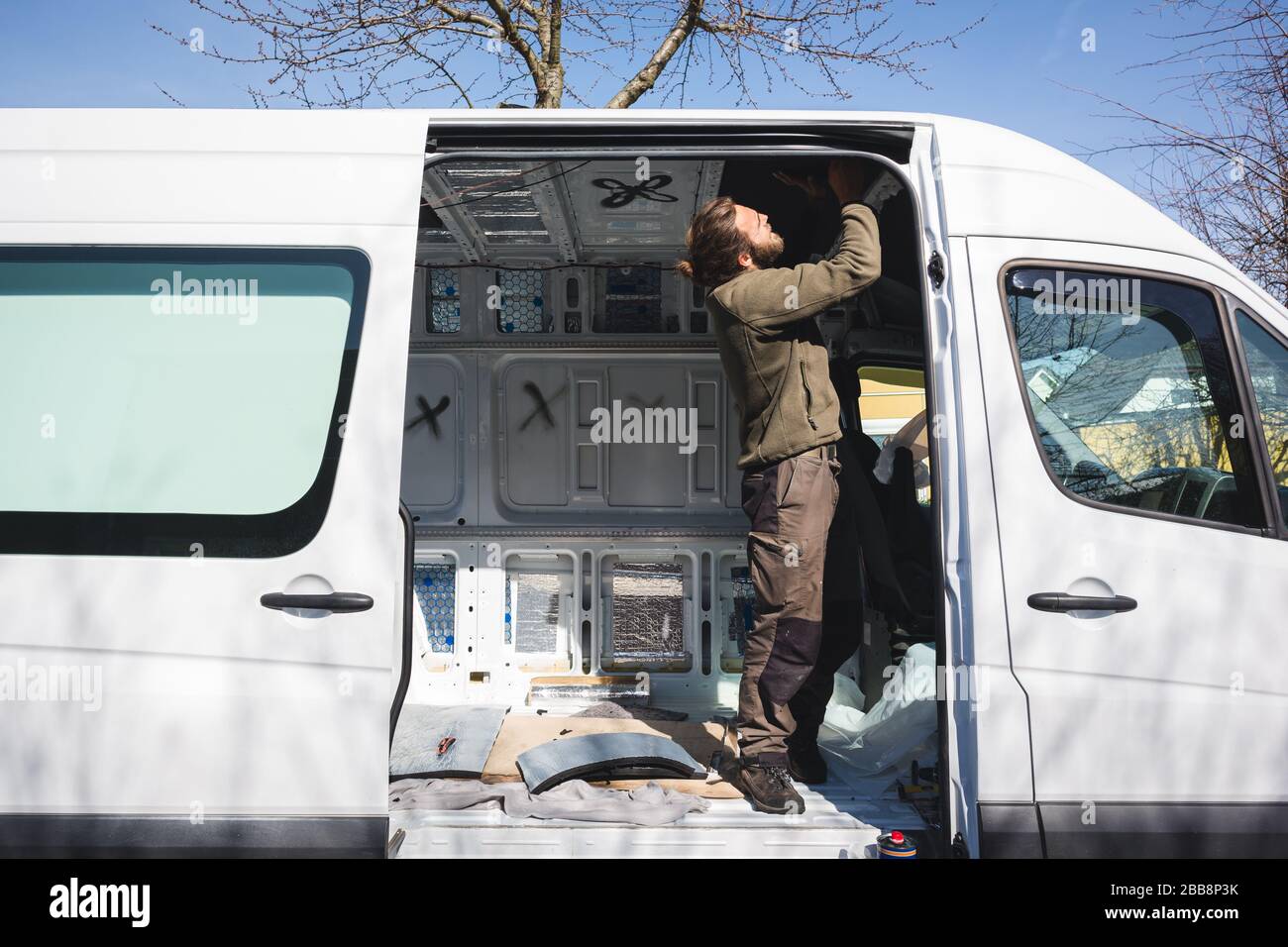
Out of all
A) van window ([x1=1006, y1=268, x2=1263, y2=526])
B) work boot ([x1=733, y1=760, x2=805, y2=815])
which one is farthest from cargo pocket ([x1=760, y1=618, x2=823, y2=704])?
van window ([x1=1006, y1=268, x2=1263, y2=526])

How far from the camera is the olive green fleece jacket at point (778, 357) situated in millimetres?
2795

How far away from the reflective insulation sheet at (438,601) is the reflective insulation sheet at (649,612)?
82 centimetres

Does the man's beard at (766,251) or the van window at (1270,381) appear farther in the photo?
the man's beard at (766,251)

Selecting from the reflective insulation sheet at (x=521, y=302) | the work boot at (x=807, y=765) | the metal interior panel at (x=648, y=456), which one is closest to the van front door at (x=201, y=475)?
the work boot at (x=807, y=765)

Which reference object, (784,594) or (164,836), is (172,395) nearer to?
(164,836)

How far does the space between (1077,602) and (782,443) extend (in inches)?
41.1

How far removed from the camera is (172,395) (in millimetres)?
2248

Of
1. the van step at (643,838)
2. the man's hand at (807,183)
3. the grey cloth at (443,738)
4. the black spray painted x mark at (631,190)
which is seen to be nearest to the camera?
the van step at (643,838)

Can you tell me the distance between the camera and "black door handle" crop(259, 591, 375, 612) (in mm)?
2127

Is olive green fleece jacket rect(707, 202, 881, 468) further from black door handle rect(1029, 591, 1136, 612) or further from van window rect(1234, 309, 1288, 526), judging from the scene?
van window rect(1234, 309, 1288, 526)

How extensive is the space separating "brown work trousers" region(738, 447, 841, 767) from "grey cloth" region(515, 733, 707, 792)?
31cm

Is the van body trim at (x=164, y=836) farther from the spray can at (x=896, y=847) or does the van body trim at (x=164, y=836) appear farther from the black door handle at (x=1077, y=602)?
the black door handle at (x=1077, y=602)

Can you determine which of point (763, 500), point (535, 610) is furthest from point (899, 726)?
point (535, 610)

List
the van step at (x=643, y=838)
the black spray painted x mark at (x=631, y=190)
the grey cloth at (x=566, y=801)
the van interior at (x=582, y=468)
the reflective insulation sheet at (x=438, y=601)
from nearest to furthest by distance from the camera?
the van step at (x=643, y=838)
the grey cloth at (x=566, y=801)
the black spray painted x mark at (x=631, y=190)
the van interior at (x=582, y=468)
the reflective insulation sheet at (x=438, y=601)
